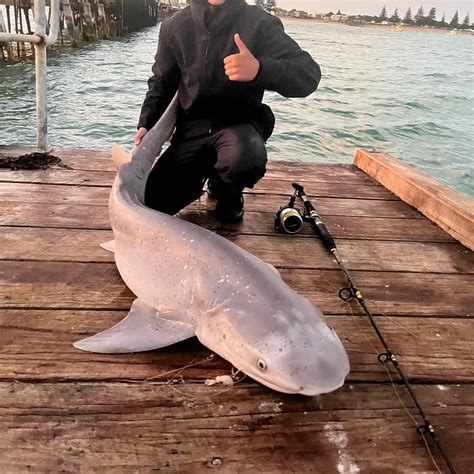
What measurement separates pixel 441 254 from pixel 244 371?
6.59 ft

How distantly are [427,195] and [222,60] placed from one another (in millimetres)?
1922

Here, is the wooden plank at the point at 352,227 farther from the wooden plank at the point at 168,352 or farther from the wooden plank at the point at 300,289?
the wooden plank at the point at 168,352

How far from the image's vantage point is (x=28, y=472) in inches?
61.2

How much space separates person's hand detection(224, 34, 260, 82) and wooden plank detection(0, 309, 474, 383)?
1417mm

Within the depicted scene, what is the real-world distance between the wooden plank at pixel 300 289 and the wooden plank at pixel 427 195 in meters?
0.62

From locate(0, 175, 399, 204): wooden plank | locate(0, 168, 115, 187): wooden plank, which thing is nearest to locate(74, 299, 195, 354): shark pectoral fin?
locate(0, 175, 399, 204): wooden plank

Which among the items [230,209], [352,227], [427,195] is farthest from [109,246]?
[427,195]

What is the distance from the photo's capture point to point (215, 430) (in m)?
1.78

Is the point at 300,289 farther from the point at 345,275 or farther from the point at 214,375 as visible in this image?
the point at 214,375

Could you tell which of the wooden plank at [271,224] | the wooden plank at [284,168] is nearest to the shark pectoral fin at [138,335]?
the wooden plank at [271,224]

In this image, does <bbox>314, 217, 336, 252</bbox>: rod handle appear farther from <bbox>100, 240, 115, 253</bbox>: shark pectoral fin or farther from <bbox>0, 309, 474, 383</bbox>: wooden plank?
<bbox>100, 240, 115, 253</bbox>: shark pectoral fin

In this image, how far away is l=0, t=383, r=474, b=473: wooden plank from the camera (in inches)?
64.8

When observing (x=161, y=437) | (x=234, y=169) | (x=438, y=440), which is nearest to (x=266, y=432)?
(x=161, y=437)

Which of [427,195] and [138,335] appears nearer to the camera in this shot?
[138,335]
